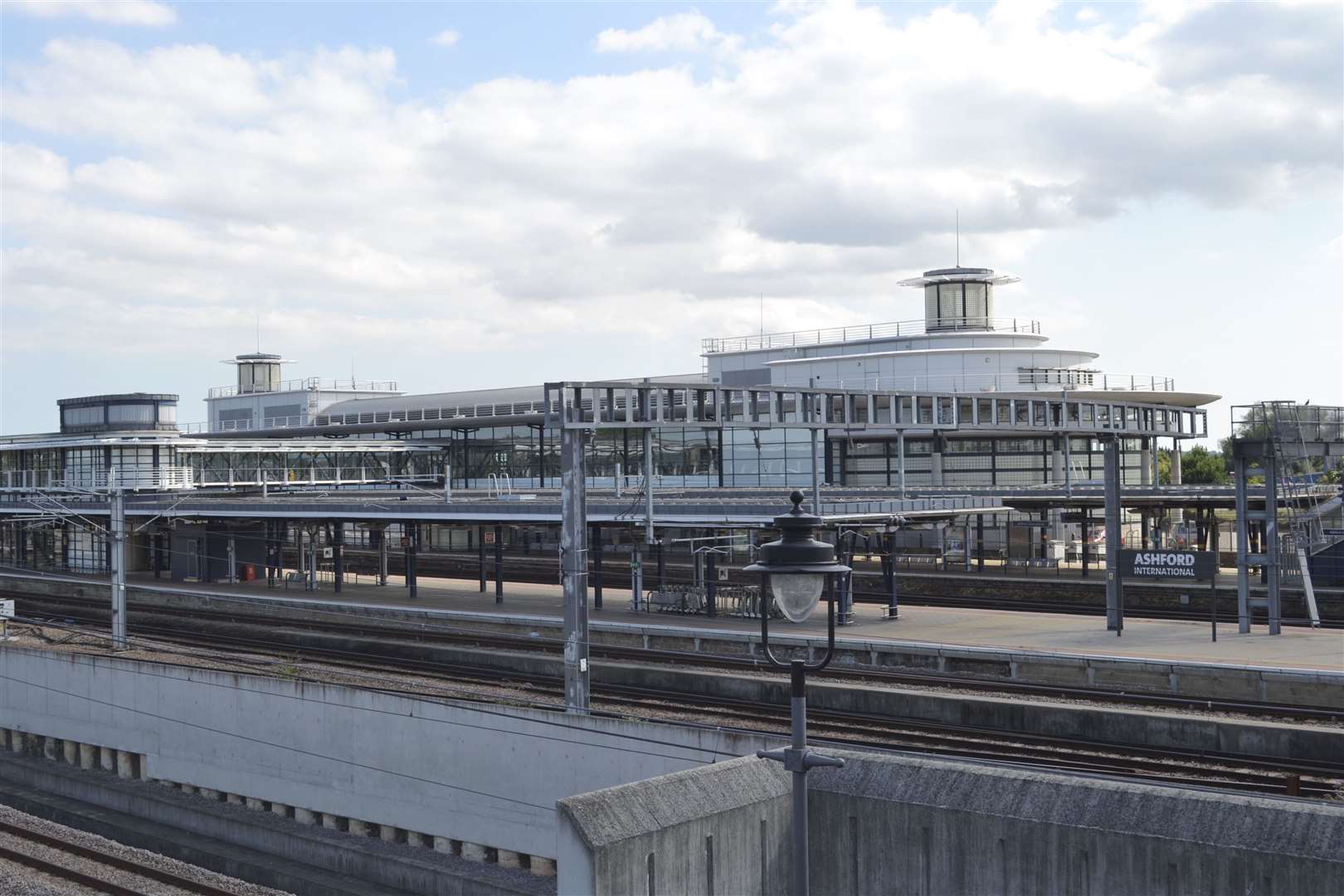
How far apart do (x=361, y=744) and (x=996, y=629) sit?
695 inches

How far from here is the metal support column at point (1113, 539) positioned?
108 ft

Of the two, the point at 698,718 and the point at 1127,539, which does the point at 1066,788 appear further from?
the point at 1127,539

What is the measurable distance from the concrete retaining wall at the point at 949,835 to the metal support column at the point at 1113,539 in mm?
22418

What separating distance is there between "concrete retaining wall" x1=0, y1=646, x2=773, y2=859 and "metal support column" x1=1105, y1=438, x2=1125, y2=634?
16.6 metres

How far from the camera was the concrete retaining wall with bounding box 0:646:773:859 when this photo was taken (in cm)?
2094

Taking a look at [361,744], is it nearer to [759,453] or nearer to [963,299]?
[759,453]

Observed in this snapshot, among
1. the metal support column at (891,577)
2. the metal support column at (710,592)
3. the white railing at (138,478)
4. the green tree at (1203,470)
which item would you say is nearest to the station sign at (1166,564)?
the metal support column at (891,577)

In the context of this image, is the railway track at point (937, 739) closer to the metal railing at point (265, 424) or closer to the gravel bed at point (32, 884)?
the gravel bed at point (32, 884)

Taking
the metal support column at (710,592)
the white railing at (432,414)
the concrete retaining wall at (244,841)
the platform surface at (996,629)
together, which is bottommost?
the concrete retaining wall at (244,841)

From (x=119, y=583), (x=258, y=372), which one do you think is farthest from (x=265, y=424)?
(x=119, y=583)

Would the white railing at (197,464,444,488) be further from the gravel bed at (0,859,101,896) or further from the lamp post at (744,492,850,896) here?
the lamp post at (744,492,850,896)

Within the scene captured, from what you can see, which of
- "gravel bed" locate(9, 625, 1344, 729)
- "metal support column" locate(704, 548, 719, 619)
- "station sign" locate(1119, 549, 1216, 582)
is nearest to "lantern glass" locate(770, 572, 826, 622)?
"gravel bed" locate(9, 625, 1344, 729)

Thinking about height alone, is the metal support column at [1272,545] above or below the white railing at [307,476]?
below

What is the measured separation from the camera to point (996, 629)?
34062mm
